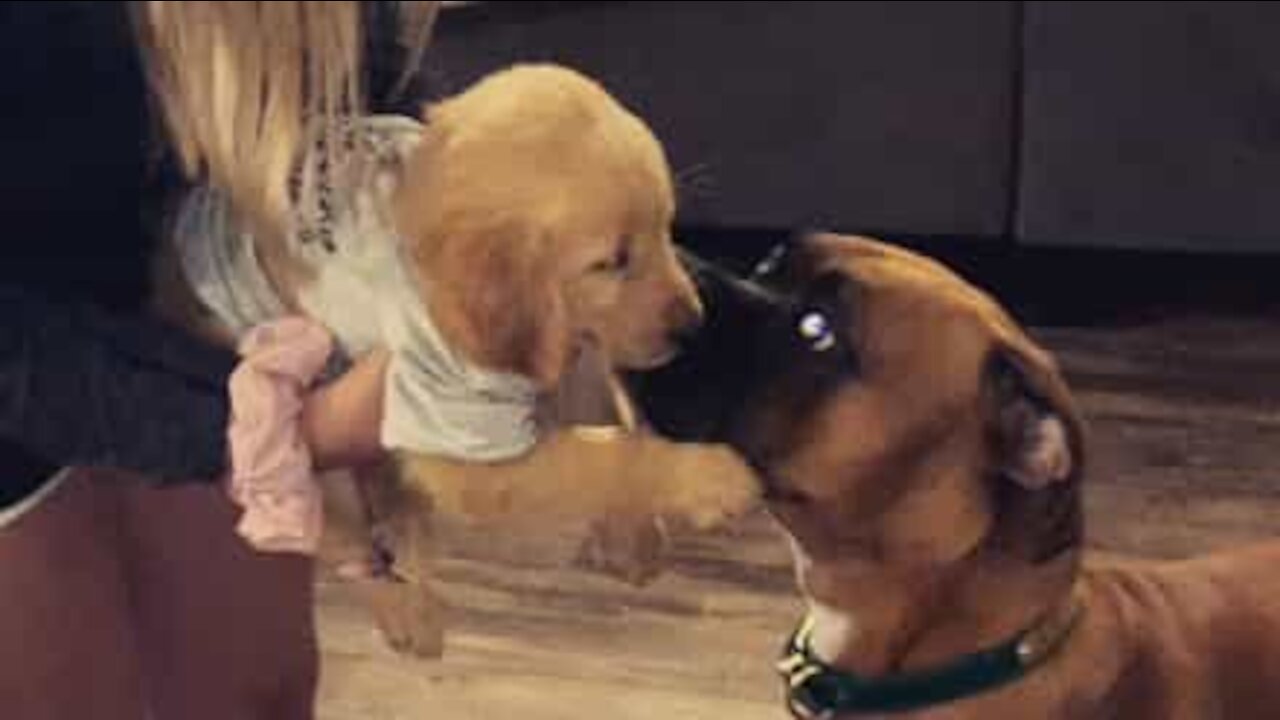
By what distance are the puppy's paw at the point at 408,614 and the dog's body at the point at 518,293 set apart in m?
0.07

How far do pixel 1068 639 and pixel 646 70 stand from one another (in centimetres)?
120

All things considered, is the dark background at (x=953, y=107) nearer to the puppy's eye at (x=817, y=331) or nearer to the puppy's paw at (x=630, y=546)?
the puppy's eye at (x=817, y=331)

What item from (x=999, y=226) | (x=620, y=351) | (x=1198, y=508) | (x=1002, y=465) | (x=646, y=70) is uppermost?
(x=620, y=351)

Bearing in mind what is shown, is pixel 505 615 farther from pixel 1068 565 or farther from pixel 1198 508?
pixel 1068 565

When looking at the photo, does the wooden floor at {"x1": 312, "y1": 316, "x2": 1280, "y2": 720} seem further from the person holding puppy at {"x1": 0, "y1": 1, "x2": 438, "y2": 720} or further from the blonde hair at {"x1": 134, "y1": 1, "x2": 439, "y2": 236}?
the blonde hair at {"x1": 134, "y1": 1, "x2": 439, "y2": 236}

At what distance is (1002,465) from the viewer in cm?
128

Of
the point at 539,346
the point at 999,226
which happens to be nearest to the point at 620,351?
the point at 539,346

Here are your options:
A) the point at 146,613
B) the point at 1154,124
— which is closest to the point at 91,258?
the point at 146,613

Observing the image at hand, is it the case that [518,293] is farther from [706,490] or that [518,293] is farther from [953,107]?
[953,107]

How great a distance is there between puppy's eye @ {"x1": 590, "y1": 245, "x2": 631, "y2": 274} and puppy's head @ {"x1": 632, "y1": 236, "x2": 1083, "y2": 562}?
0.23m

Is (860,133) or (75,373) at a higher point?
(75,373)

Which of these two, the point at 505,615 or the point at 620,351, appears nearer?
the point at 620,351

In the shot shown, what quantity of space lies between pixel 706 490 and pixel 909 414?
0.21m

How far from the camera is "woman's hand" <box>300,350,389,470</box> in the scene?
1.06 m
